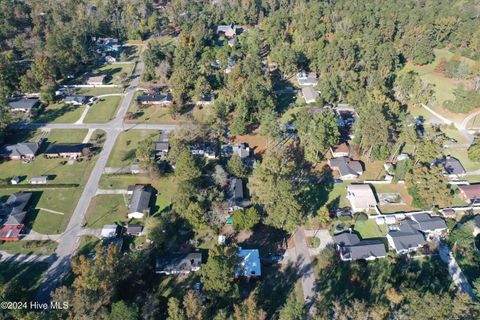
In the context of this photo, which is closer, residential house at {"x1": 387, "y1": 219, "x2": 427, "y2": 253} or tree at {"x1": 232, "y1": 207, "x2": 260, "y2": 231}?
residential house at {"x1": 387, "y1": 219, "x2": 427, "y2": 253}

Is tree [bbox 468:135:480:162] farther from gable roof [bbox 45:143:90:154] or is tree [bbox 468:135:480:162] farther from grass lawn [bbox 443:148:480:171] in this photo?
Result: gable roof [bbox 45:143:90:154]

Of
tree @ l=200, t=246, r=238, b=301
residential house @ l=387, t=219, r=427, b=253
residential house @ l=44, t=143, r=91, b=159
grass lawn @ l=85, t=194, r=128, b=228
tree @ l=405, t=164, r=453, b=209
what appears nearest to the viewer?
tree @ l=200, t=246, r=238, b=301

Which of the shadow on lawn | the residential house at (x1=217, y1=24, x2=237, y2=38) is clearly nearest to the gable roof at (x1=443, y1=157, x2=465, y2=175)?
the residential house at (x1=217, y1=24, x2=237, y2=38)

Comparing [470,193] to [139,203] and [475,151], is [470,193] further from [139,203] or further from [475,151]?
[139,203]

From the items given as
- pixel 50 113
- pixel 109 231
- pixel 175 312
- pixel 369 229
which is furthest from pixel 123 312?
pixel 50 113

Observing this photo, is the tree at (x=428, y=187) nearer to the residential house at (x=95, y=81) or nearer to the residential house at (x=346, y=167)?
the residential house at (x=346, y=167)

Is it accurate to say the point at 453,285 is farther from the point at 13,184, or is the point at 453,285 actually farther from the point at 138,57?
the point at 138,57

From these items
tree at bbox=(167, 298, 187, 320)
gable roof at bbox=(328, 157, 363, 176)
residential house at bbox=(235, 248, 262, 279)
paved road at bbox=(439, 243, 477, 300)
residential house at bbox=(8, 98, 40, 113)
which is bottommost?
paved road at bbox=(439, 243, 477, 300)

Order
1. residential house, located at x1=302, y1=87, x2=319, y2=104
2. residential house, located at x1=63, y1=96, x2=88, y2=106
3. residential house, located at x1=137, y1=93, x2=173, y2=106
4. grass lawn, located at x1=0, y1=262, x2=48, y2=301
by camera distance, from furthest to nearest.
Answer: residential house, located at x1=302, y1=87, x2=319, y2=104 < residential house, located at x1=63, y1=96, x2=88, y2=106 < residential house, located at x1=137, y1=93, x2=173, y2=106 < grass lawn, located at x1=0, y1=262, x2=48, y2=301

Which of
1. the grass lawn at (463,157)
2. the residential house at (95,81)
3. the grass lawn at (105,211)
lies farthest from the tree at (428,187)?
the residential house at (95,81)
